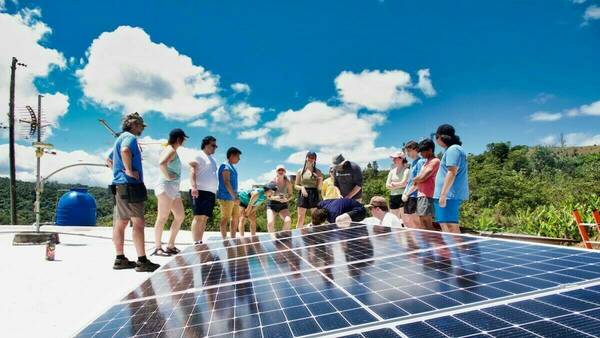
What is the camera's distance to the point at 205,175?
6.57 m

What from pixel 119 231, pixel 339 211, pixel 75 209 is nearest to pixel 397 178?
pixel 339 211

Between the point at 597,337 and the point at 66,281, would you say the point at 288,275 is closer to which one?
the point at 597,337

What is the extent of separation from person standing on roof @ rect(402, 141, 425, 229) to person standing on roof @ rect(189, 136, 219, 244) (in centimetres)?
350

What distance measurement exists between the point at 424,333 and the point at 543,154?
7544cm

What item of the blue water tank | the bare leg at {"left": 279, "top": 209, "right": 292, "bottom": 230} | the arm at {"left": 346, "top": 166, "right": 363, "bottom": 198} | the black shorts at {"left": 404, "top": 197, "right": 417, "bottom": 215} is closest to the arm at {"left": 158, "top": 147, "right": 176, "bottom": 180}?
the bare leg at {"left": 279, "top": 209, "right": 292, "bottom": 230}

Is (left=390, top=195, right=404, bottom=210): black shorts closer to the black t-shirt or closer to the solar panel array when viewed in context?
the black t-shirt

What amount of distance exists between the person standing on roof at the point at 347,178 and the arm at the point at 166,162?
305 centimetres

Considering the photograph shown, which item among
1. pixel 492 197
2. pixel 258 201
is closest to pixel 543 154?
pixel 492 197

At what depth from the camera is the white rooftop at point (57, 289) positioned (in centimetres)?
321

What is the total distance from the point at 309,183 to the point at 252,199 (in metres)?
1.38

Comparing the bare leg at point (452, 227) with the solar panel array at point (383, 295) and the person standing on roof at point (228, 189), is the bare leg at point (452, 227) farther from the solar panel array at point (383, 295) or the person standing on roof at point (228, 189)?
the person standing on roof at point (228, 189)

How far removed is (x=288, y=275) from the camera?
242cm

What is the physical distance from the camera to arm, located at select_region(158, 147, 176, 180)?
19.3 feet

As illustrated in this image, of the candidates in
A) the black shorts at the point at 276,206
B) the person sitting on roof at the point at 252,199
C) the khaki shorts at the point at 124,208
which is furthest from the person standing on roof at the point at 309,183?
the khaki shorts at the point at 124,208
